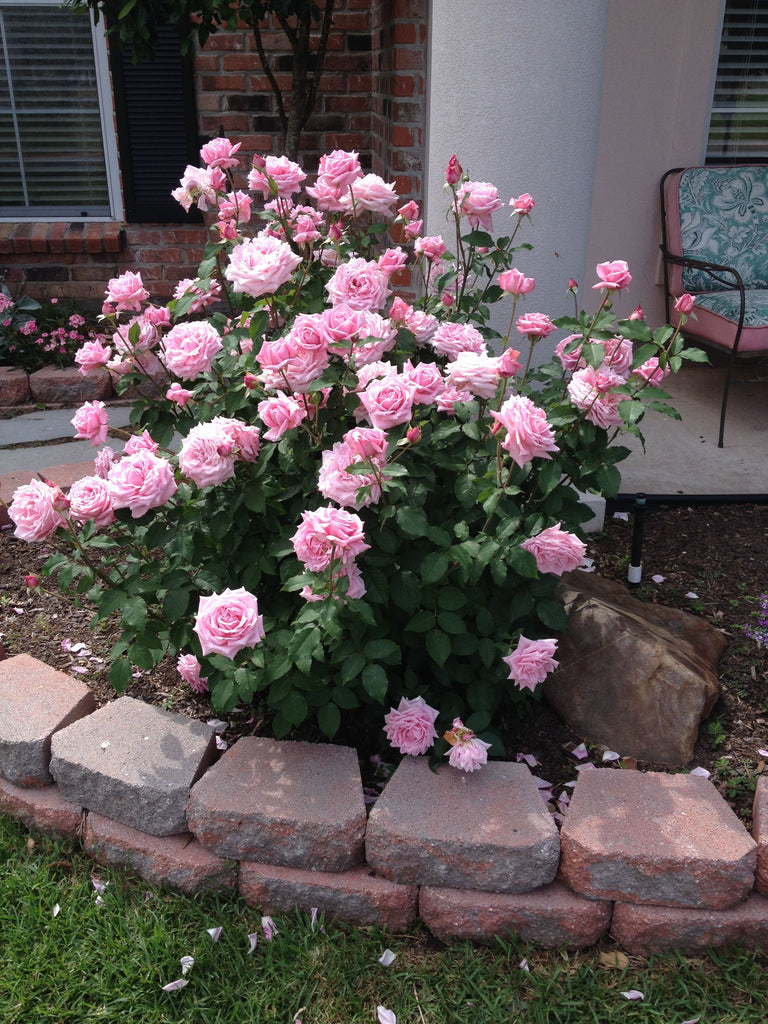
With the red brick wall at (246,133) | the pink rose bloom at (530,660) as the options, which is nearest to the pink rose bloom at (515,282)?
the pink rose bloom at (530,660)

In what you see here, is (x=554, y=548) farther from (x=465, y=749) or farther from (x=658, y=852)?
(x=658, y=852)

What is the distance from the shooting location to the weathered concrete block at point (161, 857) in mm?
1933

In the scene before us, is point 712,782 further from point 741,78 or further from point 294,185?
point 741,78

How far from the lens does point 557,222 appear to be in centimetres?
276

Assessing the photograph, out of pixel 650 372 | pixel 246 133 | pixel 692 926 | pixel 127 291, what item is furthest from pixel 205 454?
pixel 246 133

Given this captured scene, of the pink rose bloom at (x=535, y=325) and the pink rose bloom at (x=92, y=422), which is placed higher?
the pink rose bloom at (x=535, y=325)

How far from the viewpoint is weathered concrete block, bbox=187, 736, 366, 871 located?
72.9 inches

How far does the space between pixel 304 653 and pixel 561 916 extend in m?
0.70

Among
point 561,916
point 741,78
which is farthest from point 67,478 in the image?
point 741,78

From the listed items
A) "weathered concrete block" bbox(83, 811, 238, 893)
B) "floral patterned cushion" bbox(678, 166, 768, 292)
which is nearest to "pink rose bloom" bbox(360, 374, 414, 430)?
"weathered concrete block" bbox(83, 811, 238, 893)

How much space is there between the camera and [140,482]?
1731mm

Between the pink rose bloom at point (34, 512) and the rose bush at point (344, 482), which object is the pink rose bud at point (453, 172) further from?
the pink rose bloom at point (34, 512)

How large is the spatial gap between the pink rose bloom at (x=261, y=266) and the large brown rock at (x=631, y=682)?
109 cm

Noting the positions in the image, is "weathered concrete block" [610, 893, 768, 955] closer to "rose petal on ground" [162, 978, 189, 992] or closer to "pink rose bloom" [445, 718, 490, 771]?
"pink rose bloom" [445, 718, 490, 771]
